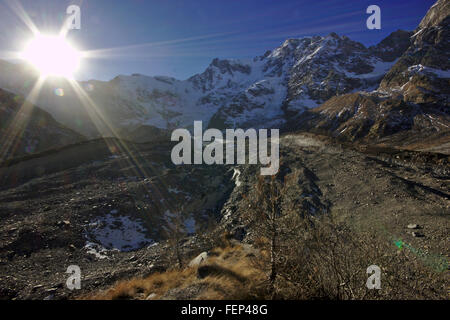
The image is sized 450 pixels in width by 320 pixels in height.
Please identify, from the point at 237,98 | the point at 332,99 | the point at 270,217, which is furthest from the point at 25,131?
the point at 237,98

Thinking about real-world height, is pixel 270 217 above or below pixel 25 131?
below

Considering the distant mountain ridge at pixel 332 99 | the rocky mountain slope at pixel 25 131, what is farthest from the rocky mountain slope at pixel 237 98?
the rocky mountain slope at pixel 25 131

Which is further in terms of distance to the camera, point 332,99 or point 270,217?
point 332,99

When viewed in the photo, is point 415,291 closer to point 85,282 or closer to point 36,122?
point 85,282

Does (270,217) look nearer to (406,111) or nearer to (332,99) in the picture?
(406,111)
